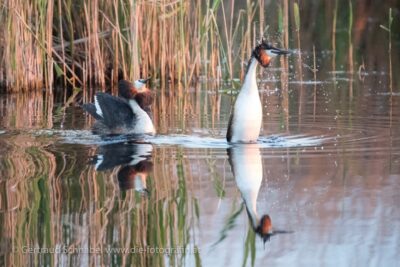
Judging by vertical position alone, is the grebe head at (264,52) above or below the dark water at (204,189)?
above

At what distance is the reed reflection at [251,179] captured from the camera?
17.8ft

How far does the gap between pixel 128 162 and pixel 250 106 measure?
116 centimetres

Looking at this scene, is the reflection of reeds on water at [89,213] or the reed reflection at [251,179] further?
the reed reflection at [251,179]

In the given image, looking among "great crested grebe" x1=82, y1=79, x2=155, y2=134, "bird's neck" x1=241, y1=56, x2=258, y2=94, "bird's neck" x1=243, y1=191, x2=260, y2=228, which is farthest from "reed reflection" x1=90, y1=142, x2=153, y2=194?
"bird's neck" x1=241, y1=56, x2=258, y2=94

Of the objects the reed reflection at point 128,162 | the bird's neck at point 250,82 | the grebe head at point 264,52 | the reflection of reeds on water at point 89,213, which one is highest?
the grebe head at point 264,52

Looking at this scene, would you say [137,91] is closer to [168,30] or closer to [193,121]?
[193,121]

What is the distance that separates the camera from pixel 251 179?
681 cm

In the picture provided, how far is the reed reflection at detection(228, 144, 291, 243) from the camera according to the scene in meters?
5.43

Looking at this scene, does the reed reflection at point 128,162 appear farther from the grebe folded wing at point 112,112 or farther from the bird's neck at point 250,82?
the bird's neck at point 250,82

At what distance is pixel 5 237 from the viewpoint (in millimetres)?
5340

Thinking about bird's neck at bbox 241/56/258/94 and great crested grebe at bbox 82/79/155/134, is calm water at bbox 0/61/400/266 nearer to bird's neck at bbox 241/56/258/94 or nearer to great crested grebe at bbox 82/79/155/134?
great crested grebe at bbox 82/79/155/134

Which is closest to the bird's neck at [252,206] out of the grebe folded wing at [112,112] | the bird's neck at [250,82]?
the bird's neck at [250,82]

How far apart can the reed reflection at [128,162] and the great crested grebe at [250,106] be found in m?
0.74

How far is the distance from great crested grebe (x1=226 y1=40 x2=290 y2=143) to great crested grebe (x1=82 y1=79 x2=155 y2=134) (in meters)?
1.30
